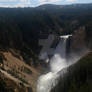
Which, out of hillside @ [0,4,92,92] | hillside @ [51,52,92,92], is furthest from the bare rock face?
hillside @ [51,52,92,92]

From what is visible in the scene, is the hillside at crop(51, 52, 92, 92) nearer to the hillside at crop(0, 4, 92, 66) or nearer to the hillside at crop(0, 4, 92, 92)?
the hillside at crop(0, 4, 92, 92)

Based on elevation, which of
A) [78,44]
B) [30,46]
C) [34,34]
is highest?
[78,44]

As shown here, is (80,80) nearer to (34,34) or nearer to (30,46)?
(30,46)

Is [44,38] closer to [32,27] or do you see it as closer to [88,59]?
[32,27]

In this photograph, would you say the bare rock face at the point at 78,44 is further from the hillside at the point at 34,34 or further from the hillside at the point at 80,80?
the hillside at the point at 80,80

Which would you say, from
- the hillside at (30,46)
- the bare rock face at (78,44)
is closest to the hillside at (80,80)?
the hillside at (30,46)

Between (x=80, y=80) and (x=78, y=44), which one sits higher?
(x=80, y=80)

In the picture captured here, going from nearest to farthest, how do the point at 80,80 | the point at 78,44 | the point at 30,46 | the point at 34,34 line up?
the point at 80,80 < the point at 78,44 < the point at 30,46 < the point at 34,34

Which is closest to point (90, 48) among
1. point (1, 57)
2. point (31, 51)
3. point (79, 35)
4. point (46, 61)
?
point (79, 35)

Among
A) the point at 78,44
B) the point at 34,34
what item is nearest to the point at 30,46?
the point at 34,34

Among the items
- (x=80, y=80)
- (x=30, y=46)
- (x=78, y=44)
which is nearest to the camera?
(x=80, y=80)

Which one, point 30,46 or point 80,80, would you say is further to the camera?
point 30,46

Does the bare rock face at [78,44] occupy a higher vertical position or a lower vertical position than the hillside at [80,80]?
lower
